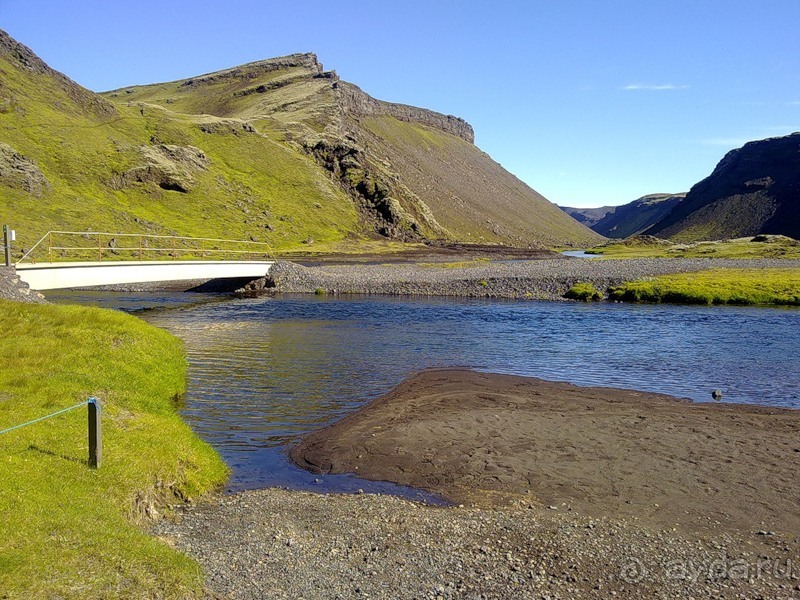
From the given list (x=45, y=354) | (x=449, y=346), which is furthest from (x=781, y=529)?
(x=449, y=346)

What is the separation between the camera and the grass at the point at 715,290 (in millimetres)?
60625

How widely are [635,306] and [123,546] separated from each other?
56.3 meters

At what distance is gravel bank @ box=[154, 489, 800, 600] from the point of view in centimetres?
1007

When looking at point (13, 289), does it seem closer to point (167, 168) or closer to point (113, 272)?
point (113, 272)

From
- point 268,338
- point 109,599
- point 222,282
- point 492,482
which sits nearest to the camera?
point 109,599

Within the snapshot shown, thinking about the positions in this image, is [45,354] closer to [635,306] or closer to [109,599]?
[109,599]

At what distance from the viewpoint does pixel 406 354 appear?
33.9 metres

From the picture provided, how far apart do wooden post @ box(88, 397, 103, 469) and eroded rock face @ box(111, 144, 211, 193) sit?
12645 centimetres

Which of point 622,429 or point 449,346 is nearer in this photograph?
point 622,429

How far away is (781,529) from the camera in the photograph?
40.8ft

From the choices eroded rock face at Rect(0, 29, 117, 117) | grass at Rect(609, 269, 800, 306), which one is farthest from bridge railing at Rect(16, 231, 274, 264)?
eroded rock face at Rect(0, 29, 117, 117)

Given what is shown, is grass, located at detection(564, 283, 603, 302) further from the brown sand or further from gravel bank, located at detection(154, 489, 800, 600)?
gravel bank, located at detection(154, 489, 800, 600)

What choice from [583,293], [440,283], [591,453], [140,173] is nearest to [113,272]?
[440,283]

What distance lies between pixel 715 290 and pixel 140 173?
377 feet
